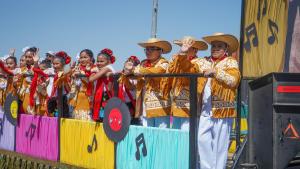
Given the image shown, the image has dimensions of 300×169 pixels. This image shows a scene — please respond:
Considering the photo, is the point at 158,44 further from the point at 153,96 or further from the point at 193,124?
the point at 193,124

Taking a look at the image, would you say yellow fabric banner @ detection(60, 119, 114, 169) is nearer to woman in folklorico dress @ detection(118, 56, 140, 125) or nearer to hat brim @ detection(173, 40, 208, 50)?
woman in folklorico dress @ detection(118, 56, 140, 125)

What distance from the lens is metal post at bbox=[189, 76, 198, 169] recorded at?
5012mm

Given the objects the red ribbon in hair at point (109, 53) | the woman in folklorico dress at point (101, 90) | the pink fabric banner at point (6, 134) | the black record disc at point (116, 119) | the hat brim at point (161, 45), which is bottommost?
the pink fabric banner at point (6, 134)

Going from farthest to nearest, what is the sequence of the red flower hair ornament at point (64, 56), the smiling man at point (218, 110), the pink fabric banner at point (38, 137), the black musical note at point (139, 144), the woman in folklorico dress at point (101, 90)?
1. the red flower hair ornament at point (64, 56)
2. the pink fabric banner at point (38, 137)
3. the woman in folklorico dress at point (101, 90)
4. the black musical note at point (139, 144)
5. the smiling man at point (218, 110)

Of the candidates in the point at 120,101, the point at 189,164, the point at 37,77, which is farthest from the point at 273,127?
the point at 37,77

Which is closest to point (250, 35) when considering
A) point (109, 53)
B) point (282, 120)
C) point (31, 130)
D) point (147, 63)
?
point (147, 63)

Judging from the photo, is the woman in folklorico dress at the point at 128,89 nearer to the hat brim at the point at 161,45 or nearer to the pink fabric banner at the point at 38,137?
the hat brim at the point at 161,45

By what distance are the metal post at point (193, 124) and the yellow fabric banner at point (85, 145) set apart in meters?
1.45

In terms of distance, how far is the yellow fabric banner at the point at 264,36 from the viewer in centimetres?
503

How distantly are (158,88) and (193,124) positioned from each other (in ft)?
3.53

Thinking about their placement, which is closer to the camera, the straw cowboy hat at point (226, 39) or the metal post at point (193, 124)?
the metal post at point (193, 124)

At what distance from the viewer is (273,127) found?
333cm

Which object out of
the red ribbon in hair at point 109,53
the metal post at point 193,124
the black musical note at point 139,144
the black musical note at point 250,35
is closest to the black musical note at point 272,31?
the black musical note at point 250,35

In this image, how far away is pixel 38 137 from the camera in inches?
299
